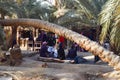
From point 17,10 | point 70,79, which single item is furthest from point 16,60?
point 17,10

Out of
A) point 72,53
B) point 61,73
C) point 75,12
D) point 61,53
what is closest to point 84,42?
point 61,73

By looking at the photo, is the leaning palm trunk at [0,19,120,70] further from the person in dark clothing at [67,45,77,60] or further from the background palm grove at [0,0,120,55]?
the person in dark clothing at [67,45,77,60]

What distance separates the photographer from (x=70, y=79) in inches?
402

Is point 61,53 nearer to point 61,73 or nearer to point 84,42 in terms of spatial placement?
point 61,73

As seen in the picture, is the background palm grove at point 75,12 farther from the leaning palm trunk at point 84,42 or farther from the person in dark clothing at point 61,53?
the person in dark clothing at point 61,53

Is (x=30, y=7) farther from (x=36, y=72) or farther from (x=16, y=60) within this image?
(x=36, y=72)

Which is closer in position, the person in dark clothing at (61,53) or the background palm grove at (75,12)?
the background palm grove at (75,12)

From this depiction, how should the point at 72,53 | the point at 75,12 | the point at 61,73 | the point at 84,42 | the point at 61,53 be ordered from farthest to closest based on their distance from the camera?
the point at 75,12, the point at 61,53, the point at 72,53, the point at 61,73, the point at 84,42

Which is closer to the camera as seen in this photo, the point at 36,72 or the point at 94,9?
the point at 36,72

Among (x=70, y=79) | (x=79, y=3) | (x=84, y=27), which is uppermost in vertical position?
(x=79, y=3)

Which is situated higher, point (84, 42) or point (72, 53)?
point (84, 42)

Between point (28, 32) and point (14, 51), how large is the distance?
1238 cm

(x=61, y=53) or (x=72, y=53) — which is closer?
(x=72, y=53)

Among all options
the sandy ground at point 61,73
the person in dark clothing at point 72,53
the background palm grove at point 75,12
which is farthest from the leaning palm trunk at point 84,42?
the person in dark clothing at point 72,53
